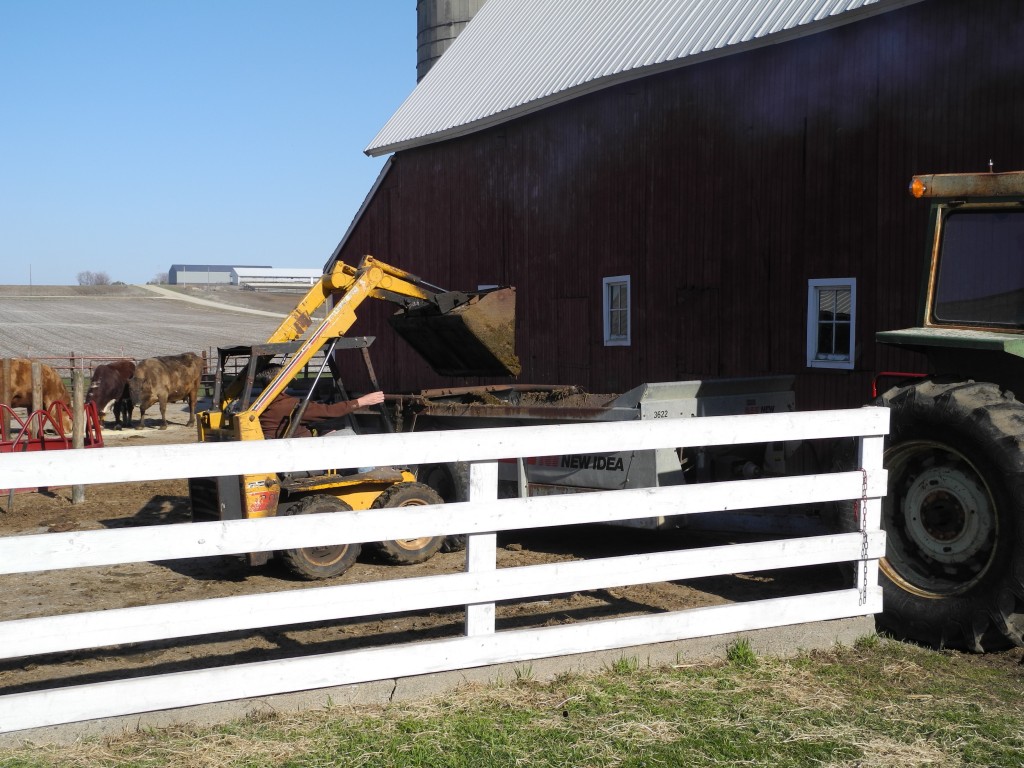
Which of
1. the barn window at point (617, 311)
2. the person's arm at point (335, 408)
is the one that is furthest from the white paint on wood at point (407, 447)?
the barn window at point (617, 311)

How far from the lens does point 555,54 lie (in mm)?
18797

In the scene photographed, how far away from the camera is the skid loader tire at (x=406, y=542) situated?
28.6 feet

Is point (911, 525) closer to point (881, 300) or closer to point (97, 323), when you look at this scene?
point (881, 300)

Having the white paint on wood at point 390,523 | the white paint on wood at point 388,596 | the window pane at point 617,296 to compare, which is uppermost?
the window pane at point 617,296

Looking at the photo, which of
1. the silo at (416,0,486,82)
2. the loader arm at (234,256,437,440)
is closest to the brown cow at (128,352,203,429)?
the silo at (416,0,486,82)

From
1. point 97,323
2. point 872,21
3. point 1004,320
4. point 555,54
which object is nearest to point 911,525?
point 1004,320

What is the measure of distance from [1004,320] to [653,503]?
2.74 metres

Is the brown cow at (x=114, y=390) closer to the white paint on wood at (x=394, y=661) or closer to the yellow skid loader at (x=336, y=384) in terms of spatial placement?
the yellow skid loader at (x=336, y=384)

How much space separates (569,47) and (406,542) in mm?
12315

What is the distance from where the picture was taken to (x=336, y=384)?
9773 millimetres

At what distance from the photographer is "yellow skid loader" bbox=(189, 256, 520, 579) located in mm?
8328

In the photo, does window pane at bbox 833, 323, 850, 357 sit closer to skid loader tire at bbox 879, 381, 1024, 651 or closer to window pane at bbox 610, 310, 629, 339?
window pane at bbox 610, 310, 629, 339

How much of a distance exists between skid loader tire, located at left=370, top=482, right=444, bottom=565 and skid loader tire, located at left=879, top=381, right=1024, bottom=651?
3896mm

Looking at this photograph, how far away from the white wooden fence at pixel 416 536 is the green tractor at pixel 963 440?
42 centimetres
